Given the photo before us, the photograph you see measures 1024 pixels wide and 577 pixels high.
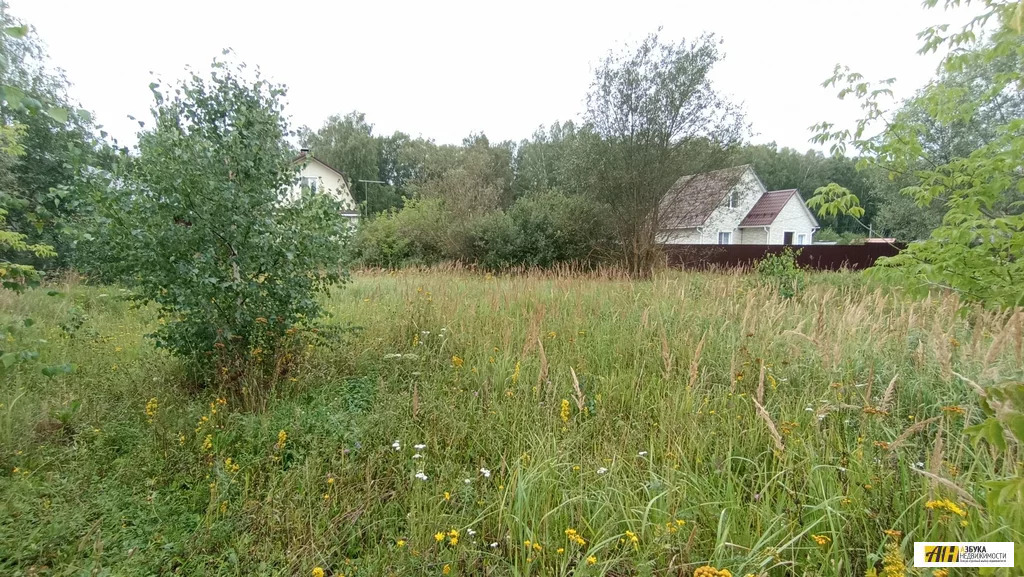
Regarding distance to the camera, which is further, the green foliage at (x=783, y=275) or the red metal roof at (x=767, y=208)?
the red metal roof at (x=767, y=208)

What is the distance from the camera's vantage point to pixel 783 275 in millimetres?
6402

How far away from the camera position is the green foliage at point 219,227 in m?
2.85

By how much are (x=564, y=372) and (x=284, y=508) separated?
1946 mm

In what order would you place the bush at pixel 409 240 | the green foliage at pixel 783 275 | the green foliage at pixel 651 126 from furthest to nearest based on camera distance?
the bush at pixel 409 240
the green foliage at pixel 651 126
the green foliage at pixel 783 275

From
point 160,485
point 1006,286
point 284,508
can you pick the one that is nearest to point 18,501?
point 160,485

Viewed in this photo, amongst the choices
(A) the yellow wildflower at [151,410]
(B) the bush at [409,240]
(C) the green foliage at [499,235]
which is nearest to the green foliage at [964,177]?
(A) the yellow wildflower at [151,410]

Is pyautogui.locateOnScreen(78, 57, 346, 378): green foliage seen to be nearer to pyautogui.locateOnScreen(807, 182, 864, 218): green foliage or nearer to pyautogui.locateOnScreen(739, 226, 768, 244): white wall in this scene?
pyautogui.locateOnScreen(807, 182, 864, 218): green foliage

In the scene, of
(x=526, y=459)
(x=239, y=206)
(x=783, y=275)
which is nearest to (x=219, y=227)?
(x=239, y=206)

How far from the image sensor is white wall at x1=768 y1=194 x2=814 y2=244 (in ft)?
88.8

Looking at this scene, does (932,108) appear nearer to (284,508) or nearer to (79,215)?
(284,508)

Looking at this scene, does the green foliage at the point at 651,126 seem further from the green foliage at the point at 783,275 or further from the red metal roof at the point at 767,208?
the red metal roof at the point at 767,208

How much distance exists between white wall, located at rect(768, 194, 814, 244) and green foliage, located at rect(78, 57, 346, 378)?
3005 centimetres

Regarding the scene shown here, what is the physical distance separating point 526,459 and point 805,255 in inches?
801

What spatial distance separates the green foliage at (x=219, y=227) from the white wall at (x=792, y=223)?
1183 inches
